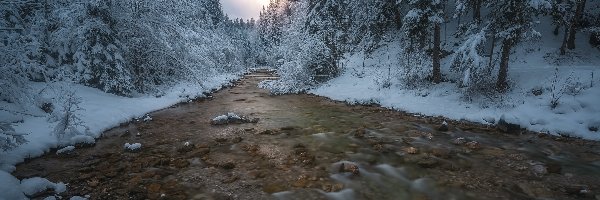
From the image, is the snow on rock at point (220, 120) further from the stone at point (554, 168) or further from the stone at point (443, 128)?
the stone at point (554, 168)

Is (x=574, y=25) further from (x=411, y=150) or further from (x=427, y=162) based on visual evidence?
(x=427, y=162)

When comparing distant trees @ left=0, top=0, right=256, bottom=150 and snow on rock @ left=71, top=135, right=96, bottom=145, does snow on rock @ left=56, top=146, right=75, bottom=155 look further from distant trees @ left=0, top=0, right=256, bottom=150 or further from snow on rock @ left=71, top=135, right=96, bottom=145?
distant trees @ left=0, top=0, right=256, bottom=150

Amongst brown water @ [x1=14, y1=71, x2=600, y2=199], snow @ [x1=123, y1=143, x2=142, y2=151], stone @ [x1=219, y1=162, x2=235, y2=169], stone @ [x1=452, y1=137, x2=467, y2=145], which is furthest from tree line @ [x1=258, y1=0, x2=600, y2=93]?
snow @ [x1=123, y1=143, x2=142, y2=151]

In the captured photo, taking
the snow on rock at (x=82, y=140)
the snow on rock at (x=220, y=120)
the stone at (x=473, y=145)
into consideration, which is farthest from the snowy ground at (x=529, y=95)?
the snow on rock at (x=82, y=140)

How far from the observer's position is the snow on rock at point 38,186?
21.8 ft

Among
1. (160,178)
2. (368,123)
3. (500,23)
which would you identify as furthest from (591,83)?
(160,178)

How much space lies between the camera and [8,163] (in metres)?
7.81

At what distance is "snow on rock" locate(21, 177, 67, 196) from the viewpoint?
261 inches

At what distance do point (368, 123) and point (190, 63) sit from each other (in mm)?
11861

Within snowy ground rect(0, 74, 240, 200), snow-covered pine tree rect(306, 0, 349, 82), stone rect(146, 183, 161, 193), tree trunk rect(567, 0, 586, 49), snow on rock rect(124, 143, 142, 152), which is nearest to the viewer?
snowy ground rect(0, 74, 240, 200)

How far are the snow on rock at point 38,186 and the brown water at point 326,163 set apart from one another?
21 cm

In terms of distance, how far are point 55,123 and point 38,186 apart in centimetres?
479

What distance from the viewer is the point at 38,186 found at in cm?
675

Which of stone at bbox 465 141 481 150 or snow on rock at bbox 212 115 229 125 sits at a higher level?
snow on rock at bbox 212 115 229 125
